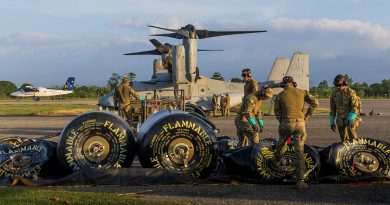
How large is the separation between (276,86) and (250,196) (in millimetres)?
22595

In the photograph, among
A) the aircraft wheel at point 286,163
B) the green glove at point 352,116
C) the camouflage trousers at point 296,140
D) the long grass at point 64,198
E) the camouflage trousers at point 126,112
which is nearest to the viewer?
the long grass at point 64,198

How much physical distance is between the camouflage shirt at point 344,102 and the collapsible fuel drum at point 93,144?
4671 mm

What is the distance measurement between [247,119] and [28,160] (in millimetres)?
4417

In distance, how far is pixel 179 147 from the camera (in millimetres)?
9078

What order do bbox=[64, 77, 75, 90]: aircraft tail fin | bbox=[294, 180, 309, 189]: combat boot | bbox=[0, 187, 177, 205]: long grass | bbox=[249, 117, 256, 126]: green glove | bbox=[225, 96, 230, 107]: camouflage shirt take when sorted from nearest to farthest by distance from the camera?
bbox=[0, 187, 177, 205]: long grass < bbox=[294, 180, 309, 189]: combat boot < bbox=[249, 117, 256, 126]: green glove < bbox=[225, 96, 230, 107]: camouflage shirt < bbox=[64, 77, 75, 90]: aircraft tail fin

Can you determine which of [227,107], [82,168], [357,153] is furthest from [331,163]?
[227,107]

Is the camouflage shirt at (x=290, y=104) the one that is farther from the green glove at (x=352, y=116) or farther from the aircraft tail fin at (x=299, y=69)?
the aircraft tail fin at (x=299, y=69)

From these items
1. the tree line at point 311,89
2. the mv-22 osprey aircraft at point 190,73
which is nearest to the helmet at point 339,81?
the mv-22 osprey aircraft at point 190,73

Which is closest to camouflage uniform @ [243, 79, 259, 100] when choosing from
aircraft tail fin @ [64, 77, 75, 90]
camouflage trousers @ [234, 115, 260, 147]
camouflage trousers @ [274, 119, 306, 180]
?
camouflage trousers @ [234, 115, 260, 147]

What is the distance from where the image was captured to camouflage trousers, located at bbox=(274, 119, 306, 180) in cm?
831

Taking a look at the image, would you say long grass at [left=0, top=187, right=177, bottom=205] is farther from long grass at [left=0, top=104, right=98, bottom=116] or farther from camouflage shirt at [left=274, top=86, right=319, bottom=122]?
long grass at [left=0, top=104, right=98, bottom=116]

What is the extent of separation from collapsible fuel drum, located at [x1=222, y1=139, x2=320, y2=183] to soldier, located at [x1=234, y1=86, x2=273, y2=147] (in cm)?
138

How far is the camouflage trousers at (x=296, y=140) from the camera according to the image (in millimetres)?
8312

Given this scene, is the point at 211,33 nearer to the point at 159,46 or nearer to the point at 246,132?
the point at 159,46
